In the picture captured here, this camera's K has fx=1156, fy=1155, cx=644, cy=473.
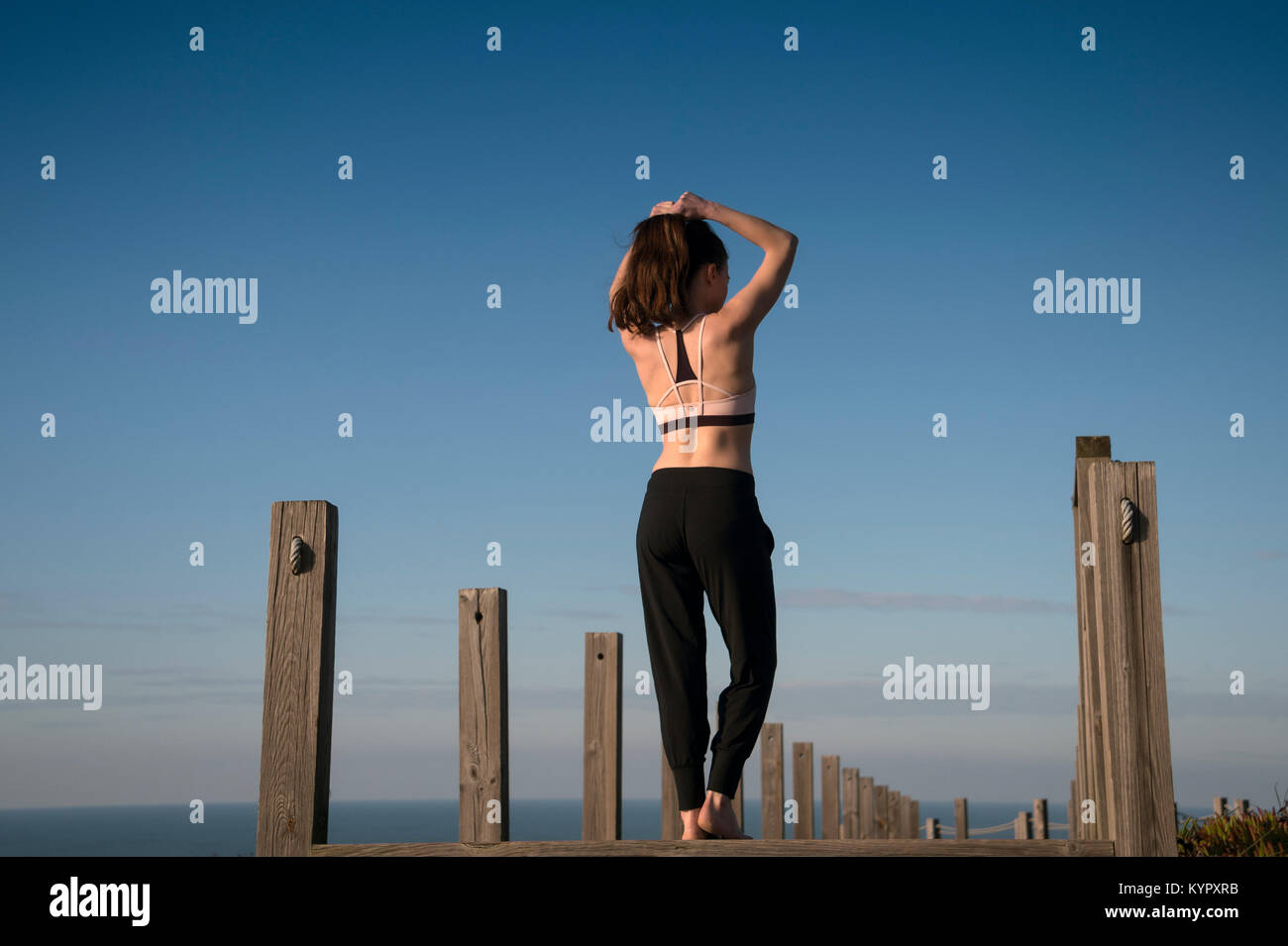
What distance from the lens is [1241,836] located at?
11047mm

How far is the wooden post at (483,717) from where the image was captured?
207 inches

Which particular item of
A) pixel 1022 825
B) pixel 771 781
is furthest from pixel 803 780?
pixel 1022 825

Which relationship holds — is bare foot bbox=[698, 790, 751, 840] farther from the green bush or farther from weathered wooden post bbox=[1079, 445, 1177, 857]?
the green bush

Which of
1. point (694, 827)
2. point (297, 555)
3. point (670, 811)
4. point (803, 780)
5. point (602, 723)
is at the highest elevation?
point (297, 555)

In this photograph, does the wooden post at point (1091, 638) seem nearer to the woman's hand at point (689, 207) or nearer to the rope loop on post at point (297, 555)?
the woman's hand at point (689, 207)

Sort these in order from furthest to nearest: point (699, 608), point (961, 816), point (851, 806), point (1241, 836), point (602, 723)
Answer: point (961, 816)
point (851, 806)
point (1241, 836)
point (602, 723)
point (699, 608)

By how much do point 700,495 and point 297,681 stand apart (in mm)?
1790

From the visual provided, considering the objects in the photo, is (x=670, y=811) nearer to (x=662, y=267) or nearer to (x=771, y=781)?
(x=771, y=781)

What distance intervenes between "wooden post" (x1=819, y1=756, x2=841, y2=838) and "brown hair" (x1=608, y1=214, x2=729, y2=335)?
16.5m

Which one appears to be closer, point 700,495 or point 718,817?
point 718,817

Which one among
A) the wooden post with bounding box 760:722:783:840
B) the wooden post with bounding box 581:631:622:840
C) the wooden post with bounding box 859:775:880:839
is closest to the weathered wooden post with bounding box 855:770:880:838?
the wooden post with bounding box 859:775:880:839

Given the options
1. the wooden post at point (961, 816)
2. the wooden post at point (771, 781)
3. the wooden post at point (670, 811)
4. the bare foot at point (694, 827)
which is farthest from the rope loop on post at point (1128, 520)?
the wooden post at point (961, 816)
